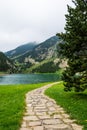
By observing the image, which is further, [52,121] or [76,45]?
[76,45]

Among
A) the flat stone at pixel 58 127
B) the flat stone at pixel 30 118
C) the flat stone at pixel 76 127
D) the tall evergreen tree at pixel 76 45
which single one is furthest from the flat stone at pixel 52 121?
the tall evergreen tree at pixel 76 45

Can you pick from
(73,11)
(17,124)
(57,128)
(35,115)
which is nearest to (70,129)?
(57,128)

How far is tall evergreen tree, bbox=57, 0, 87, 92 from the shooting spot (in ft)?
86.8

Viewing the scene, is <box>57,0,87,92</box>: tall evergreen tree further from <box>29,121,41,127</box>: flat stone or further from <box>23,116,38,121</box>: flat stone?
<box>29,121,41,127</box>: flat stone

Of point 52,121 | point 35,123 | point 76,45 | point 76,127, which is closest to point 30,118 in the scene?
point 35,123

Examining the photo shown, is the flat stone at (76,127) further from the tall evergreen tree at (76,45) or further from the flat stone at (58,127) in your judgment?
the tall evergreen tree at (76,45)

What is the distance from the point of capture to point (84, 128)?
12938 mm

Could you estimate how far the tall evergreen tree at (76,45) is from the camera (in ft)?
86.8

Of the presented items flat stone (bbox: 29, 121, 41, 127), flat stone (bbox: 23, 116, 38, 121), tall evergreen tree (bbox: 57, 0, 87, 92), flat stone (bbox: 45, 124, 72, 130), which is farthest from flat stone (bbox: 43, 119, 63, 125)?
tall evergreen tree (bbox: 57, 0, 87, 92)

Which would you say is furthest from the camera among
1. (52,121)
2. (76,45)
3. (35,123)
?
(76,45)

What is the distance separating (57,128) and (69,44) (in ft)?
50.4

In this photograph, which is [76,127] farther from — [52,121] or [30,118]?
[30,118]

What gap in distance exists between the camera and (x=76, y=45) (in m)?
26.8

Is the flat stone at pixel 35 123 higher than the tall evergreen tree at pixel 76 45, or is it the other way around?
the tall evergreen tree at pixel 76 45
